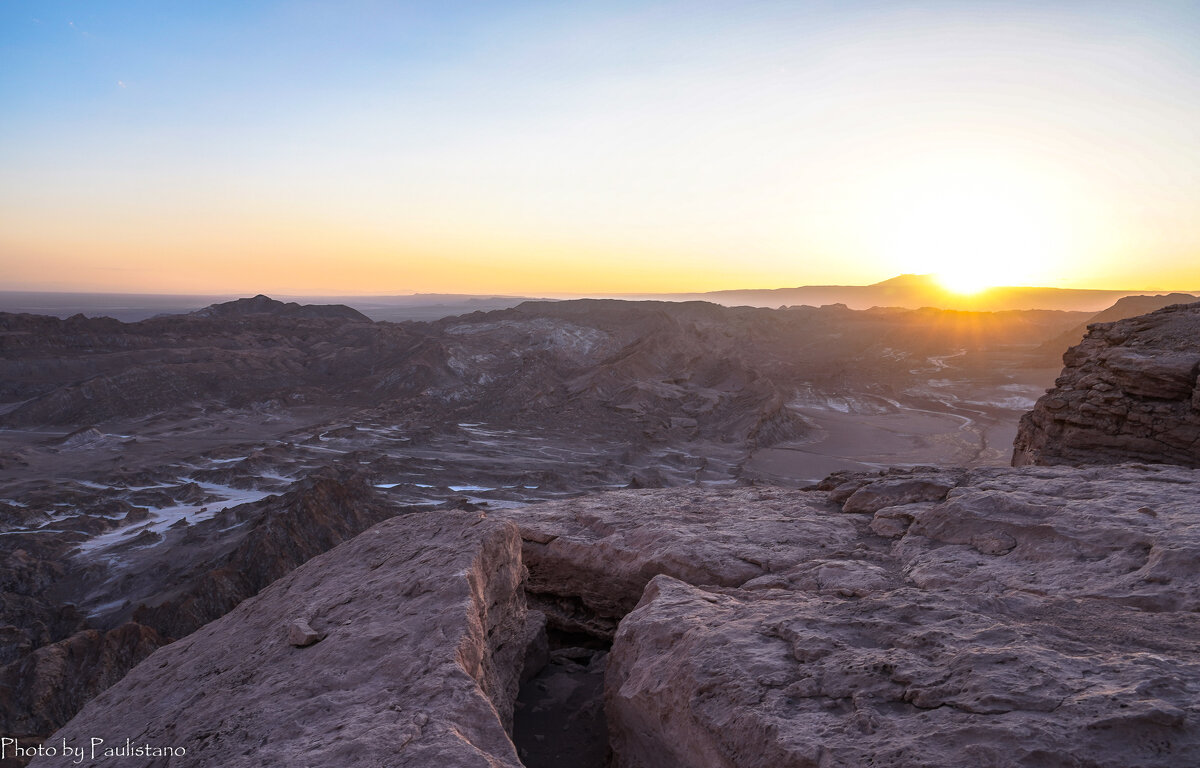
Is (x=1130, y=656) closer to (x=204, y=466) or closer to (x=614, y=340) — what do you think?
(x=204, y=466)

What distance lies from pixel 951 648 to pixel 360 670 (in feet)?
8.70

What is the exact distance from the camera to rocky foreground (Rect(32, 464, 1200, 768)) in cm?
241

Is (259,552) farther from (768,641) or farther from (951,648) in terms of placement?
(951,648)

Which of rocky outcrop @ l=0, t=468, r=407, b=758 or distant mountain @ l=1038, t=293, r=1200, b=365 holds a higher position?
distant mountain @ l=1038, t=293, r=1200, b=365

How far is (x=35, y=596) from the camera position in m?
14.9

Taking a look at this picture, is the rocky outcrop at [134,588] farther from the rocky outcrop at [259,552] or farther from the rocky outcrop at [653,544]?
the rocky outcrop at [653,544]

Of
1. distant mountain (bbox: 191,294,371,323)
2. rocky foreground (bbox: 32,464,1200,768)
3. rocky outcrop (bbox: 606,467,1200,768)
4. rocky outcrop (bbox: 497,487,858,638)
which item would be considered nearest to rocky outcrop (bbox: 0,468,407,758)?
rocky outcrop (bbox: 497,487,858,638)

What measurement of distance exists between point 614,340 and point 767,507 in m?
45.4

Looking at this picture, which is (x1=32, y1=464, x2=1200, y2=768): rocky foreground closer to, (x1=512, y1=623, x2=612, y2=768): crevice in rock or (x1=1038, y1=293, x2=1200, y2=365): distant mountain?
(x1=512, y1=623, x2=612, y2=768): crevice in rock

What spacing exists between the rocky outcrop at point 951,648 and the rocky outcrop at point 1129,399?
3642 millimetres

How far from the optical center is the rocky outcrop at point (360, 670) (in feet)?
8.68

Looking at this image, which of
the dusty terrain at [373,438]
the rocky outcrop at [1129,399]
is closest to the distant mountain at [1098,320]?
the dusty terrain at [373,438]

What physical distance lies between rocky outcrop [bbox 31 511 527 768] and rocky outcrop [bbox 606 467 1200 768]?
2.88ft

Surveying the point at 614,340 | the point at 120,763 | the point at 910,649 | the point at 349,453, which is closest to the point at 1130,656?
the point at 910,649
